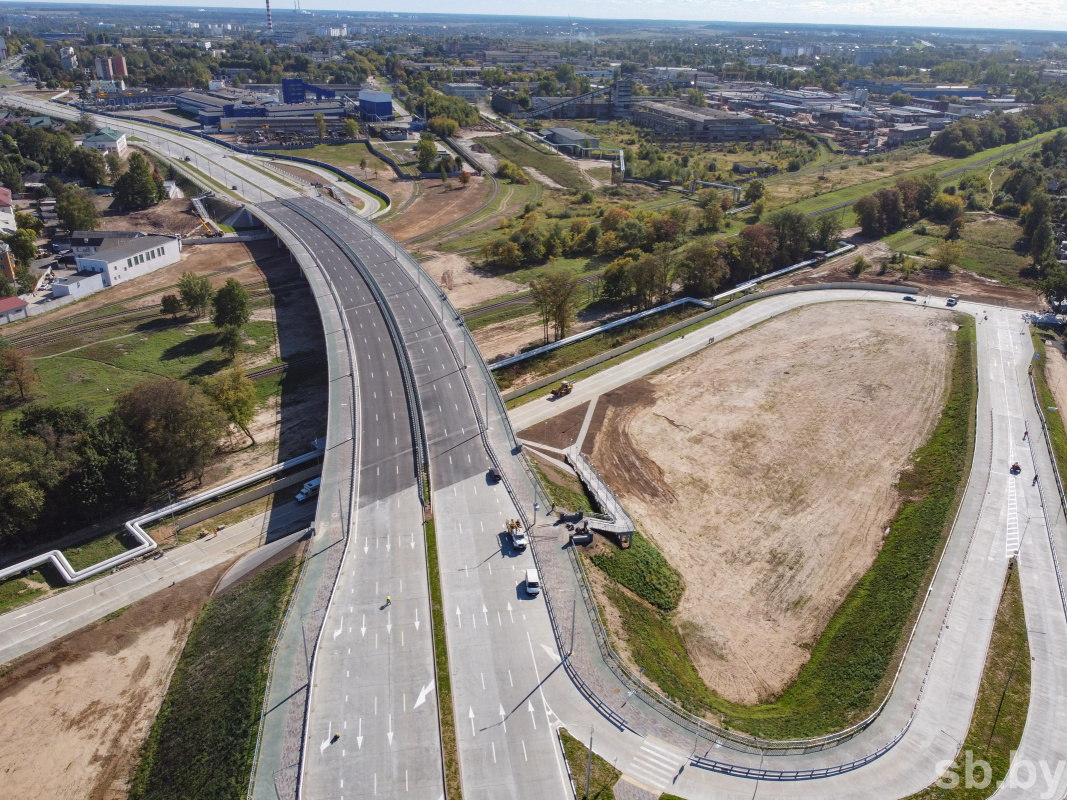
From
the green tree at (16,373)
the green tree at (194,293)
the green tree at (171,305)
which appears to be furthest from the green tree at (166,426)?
the green tree at (171,305)

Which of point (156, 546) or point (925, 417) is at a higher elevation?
point (925, 417)

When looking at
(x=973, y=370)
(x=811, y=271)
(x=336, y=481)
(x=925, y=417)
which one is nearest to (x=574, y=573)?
(x=336, y=481)

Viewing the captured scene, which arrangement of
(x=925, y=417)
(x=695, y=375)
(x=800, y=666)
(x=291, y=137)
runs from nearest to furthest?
1. (x=800, y=666)
2. (x=925, y=417)
3. (x=695, y=375)
4. (x=291, y=137)

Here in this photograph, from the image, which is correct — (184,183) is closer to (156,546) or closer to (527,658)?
(156,546)

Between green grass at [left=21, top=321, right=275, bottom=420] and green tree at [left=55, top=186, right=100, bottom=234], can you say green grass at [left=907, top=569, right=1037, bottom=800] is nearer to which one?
green grass at [left=21, top=321, right=275, bottom=420]

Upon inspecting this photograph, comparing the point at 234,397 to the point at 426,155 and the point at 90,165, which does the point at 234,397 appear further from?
the point at 426,155

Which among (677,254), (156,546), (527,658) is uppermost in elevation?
(677,254)

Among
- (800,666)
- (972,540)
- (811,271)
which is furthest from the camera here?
(811,271)

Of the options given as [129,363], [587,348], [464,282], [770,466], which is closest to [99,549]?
[129,363]
